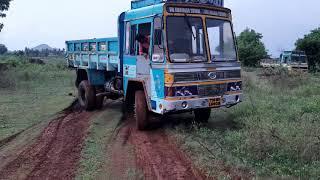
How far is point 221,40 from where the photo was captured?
10602 millimetres

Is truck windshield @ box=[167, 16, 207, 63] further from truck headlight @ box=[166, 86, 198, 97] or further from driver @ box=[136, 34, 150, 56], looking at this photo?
driver @ box=[136, 34, 150, 56]

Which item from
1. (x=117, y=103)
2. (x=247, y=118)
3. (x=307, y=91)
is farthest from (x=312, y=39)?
(x=247, y=118)

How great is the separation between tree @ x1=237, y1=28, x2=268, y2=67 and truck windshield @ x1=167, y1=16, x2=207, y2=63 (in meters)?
42.6

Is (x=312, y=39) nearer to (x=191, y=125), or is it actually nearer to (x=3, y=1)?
(x=3, y=1)

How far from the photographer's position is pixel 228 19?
10.8 metres

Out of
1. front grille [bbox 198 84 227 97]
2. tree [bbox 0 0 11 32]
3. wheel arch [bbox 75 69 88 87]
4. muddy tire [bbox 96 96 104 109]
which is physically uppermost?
tree [bbox 0 0 11 32]

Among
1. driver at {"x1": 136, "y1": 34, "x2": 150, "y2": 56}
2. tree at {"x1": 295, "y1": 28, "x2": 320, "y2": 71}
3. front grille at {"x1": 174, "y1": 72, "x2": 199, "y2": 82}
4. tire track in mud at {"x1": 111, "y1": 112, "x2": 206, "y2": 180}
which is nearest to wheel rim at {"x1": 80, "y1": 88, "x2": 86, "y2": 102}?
tire track in mud at {"x1": 111, "y1": 112, "x2": 206, "y2": 180}

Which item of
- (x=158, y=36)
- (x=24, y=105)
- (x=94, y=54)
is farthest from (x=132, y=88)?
(x=24, y=105)

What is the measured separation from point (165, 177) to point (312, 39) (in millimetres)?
41480

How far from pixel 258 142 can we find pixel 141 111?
3103 millimetres

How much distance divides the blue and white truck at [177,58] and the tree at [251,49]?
1643 inches

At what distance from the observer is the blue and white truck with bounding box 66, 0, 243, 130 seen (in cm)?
973

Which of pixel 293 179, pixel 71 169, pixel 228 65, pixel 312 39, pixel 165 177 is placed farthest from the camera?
pixel 312 39

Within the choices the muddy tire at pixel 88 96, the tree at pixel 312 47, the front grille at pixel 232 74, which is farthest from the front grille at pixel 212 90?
the tree at pixel 312 47
